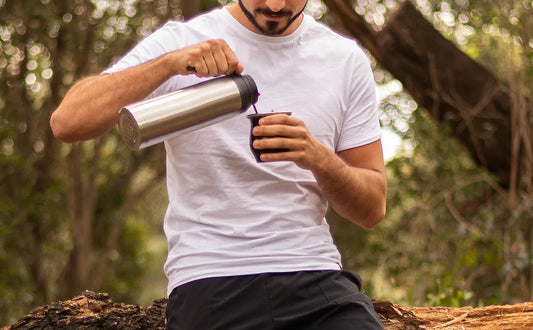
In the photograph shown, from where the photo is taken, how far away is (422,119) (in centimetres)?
585

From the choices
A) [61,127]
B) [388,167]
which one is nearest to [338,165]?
[61,127]

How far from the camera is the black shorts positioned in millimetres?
1902

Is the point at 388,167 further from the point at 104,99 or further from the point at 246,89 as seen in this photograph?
the point at 104,99

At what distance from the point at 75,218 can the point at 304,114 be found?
6272 millimetres

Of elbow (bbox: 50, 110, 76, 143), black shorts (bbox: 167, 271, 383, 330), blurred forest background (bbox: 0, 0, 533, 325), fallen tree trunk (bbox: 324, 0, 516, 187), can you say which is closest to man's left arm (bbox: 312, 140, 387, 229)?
black shorts (bbox: 167, 271, 383, 330)

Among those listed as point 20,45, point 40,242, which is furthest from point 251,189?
point 40,242

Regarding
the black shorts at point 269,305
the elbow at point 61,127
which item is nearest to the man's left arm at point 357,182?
the black shorts at point 269,305

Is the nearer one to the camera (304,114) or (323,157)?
(323,157)

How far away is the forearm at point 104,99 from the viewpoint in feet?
6.35

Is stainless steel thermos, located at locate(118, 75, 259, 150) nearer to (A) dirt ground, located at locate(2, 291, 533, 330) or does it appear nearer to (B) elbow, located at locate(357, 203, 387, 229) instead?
(B) elbow, located at locate(357, 203, 387, 229)

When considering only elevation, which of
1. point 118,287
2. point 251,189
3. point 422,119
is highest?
point 251,189

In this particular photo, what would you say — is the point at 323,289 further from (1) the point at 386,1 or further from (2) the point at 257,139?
(1) the point at 386,1

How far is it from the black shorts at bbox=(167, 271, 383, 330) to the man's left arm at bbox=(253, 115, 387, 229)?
0.86 ft

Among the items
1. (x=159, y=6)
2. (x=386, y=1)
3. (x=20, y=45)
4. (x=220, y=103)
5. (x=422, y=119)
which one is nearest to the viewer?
(x=220, y=103)
